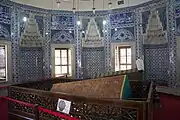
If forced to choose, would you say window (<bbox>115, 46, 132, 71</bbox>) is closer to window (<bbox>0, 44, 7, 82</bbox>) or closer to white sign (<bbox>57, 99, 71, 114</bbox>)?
window (<bbox>0, 44, 7, 82</bbox>)

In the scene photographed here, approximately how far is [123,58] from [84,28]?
8.06 feet

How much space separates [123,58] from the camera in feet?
30.4

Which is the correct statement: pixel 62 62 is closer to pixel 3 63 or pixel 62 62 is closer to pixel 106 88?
pixel 3 63

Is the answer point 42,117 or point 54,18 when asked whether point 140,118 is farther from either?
point 54,18

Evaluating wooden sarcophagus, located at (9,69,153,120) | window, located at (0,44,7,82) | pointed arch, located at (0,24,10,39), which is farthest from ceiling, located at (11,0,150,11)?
wooden sarcophagus, located at (9,69,153,120)

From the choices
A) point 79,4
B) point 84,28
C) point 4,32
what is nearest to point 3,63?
point 4,32

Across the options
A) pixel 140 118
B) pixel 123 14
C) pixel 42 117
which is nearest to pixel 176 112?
pixel 140 118

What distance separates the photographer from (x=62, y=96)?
333 centimetres

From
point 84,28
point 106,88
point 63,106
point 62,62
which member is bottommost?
point 63,106

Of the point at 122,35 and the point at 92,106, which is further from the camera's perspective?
the point at 122,35

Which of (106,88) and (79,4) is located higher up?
(79,4)

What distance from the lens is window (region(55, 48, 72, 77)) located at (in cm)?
949

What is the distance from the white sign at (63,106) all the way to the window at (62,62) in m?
6.21

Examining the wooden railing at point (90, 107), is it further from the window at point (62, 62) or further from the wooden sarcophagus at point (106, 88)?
the window at point (62, 62)
